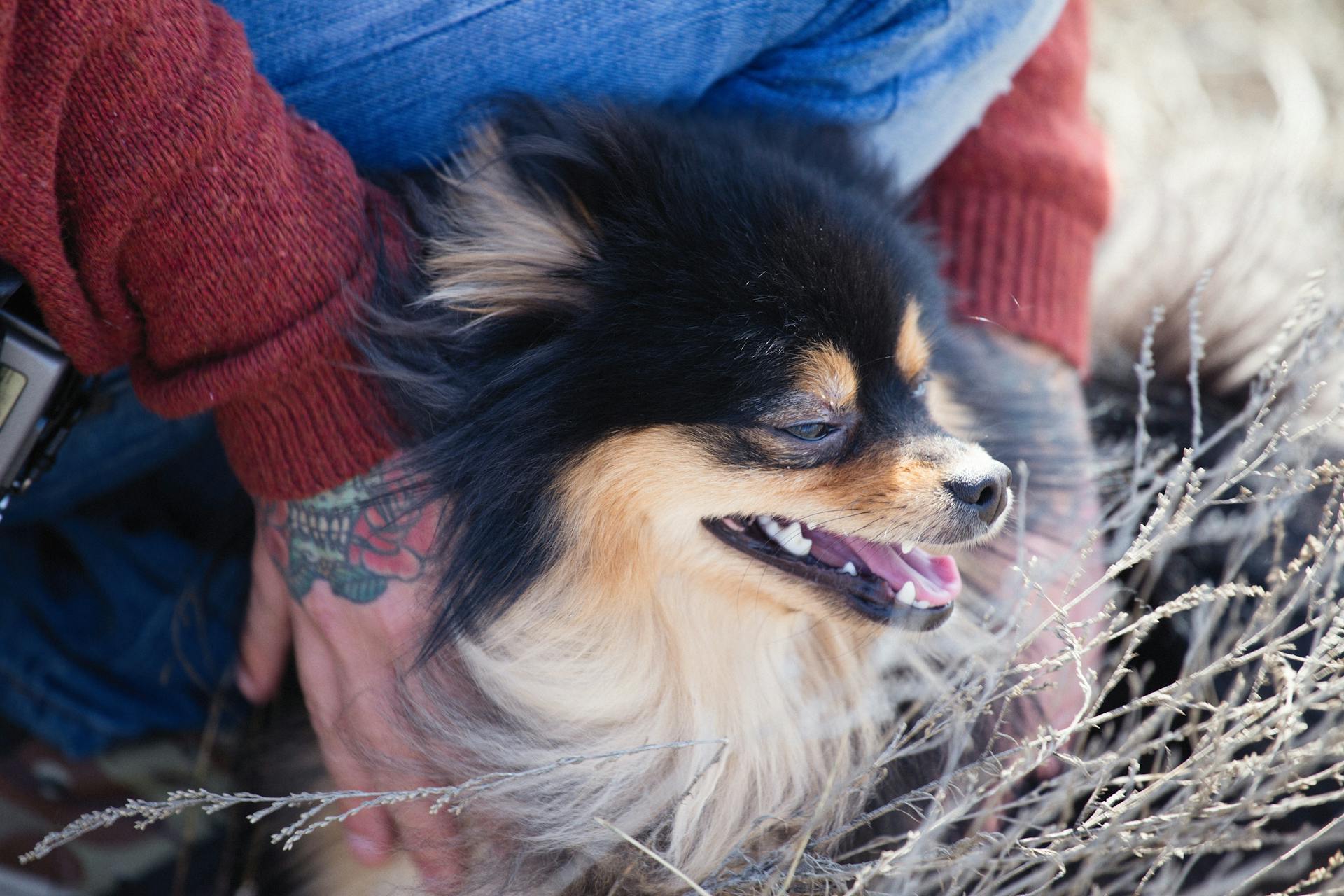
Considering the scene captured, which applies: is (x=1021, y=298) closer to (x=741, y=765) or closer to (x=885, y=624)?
(x=885, y=624)

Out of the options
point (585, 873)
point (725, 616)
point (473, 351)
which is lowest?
point (585, 873)

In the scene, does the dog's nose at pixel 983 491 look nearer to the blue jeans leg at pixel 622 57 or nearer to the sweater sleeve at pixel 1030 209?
the sweater sleeve at pixel 1030 209

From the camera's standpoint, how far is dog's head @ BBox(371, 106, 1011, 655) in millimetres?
1202

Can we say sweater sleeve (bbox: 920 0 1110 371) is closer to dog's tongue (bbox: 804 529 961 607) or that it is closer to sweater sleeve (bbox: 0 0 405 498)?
dog's tongue (bbox: 804 529 961 607)

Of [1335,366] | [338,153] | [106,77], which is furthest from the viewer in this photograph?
[1335,366]

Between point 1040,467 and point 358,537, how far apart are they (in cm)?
103

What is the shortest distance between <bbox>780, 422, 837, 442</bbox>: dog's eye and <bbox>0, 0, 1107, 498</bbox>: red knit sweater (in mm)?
484

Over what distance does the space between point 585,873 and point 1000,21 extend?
1.34m

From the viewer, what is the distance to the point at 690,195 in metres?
1.21

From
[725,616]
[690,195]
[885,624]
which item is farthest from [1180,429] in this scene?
[690,195]

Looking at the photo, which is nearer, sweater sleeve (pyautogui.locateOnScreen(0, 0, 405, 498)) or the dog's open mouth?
sweater sleeve (pyautogui.locateOnScreen(0, 0, 405, 498))

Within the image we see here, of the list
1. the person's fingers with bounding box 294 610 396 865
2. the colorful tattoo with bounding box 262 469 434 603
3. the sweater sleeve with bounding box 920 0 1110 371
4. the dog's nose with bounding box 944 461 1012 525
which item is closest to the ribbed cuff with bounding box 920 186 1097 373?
the sweater sleeve with bounding box 920 0 1110 371

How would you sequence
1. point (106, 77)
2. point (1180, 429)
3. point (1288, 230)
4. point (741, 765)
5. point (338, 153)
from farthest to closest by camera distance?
point (1288, 230), point (1180, 429), point (741, 765), point (338, 153), point (106, 77)

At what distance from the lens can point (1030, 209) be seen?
1.74 metres
